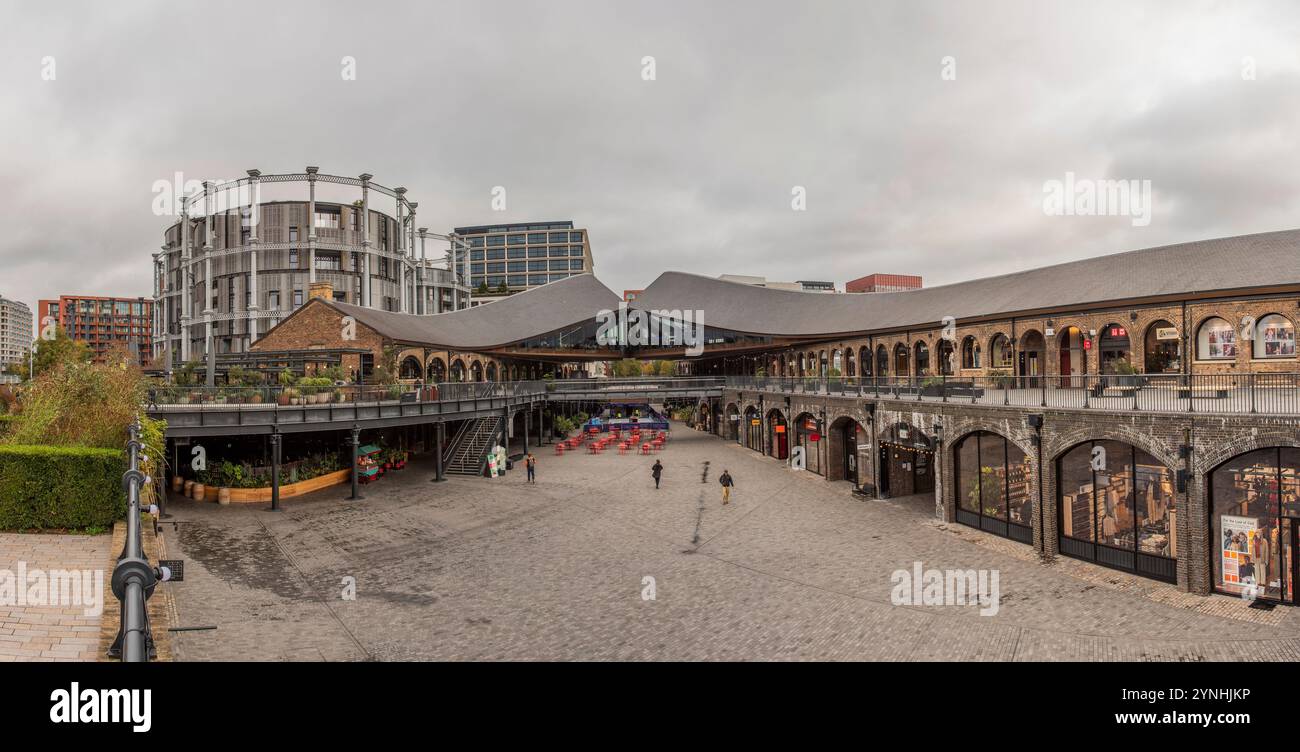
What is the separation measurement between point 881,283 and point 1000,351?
260 feet

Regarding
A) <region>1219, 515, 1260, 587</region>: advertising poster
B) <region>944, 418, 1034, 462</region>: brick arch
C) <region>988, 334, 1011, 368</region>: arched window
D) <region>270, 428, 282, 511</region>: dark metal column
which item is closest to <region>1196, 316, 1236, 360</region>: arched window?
<region>988, 334, 1011, 368</region>: arched window

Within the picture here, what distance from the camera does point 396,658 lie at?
387 inches

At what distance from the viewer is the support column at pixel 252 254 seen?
178 feet

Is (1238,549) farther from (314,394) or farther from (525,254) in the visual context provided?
(525,254)

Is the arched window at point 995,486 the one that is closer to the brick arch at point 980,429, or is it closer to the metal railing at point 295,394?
the brick arch at point 980,429

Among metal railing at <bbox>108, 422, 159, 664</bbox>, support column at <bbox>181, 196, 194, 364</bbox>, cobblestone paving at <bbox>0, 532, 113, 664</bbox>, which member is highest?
support column at <bbox>181, 196, 194, 364</bbox>

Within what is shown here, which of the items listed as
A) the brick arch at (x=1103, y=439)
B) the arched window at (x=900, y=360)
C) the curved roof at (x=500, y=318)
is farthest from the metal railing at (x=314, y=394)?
the arched window at (x=900, y=360)

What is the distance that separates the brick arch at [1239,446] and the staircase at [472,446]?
83.9ft

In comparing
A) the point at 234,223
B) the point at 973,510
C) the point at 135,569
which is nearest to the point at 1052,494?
the point at 973,510

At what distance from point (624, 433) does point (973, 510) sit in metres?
28.4

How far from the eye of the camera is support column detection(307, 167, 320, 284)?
54531mm

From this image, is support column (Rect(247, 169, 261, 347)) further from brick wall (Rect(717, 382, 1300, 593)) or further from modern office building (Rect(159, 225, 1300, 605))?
brick wall (Rect(717, 382, 1300, 593))

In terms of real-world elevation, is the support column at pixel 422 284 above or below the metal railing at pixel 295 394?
above

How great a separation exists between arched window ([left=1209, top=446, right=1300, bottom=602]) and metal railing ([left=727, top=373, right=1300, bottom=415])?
3.48ft
